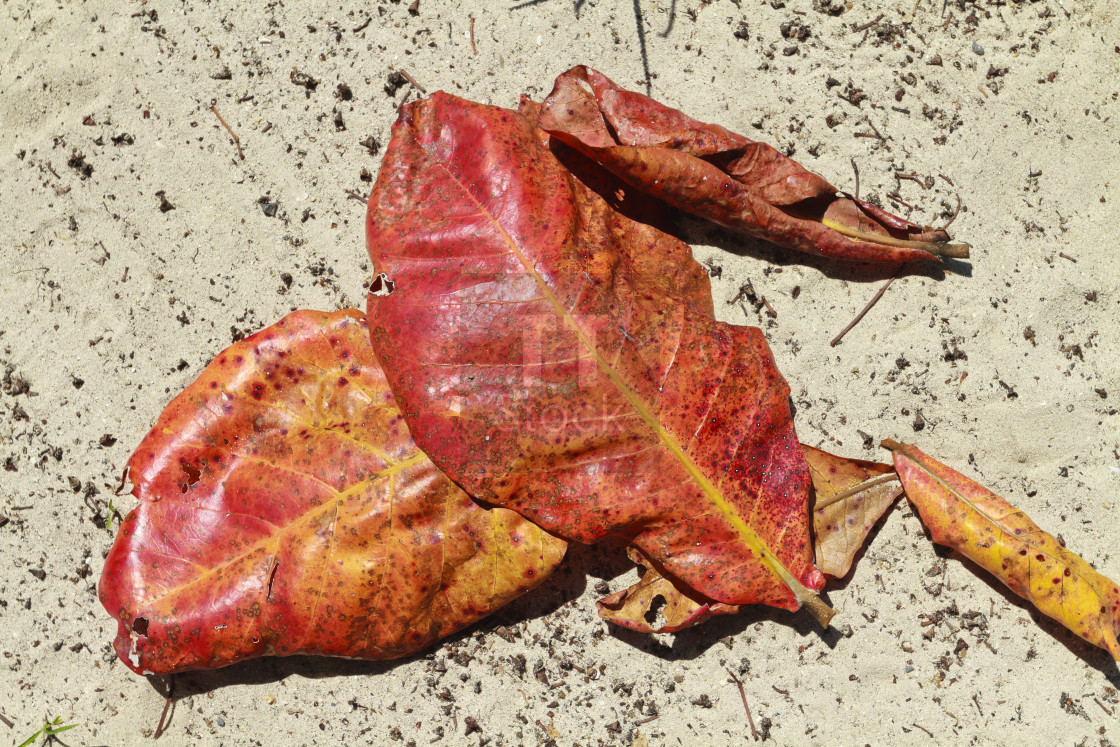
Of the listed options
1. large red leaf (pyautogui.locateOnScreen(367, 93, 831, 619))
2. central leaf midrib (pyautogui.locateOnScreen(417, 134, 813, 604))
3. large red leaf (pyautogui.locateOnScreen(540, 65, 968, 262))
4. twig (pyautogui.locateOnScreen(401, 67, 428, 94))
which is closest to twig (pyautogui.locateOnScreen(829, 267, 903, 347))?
large red leaf (pyautogui.locateOnScreen(540, 65, 968, 262))

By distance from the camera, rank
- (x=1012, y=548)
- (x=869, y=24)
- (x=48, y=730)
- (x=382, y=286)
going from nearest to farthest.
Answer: (x=382, y=286) < (x=1012, y=548) < (x=48, y=730) < (x=869, y=24)

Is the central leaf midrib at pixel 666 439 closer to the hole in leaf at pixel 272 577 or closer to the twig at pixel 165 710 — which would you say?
the hole in leaf at pixel 272 577

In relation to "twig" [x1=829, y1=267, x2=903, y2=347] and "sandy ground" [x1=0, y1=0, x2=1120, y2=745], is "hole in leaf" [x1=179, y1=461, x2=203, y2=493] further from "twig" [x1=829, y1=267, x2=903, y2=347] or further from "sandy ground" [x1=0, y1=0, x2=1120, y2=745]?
"twig" [x1=829, y1=267, x2=903, y2=347]

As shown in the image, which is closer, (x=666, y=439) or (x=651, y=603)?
(x=666, y=439)

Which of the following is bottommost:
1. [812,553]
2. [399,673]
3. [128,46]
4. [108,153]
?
→ [399,673]

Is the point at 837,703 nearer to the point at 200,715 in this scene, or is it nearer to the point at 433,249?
the point at 433,249

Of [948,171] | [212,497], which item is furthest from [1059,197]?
[212,497]

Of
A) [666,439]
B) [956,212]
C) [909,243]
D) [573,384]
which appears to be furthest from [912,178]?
[573,384]

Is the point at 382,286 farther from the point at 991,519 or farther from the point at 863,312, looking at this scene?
the point at 991,519
